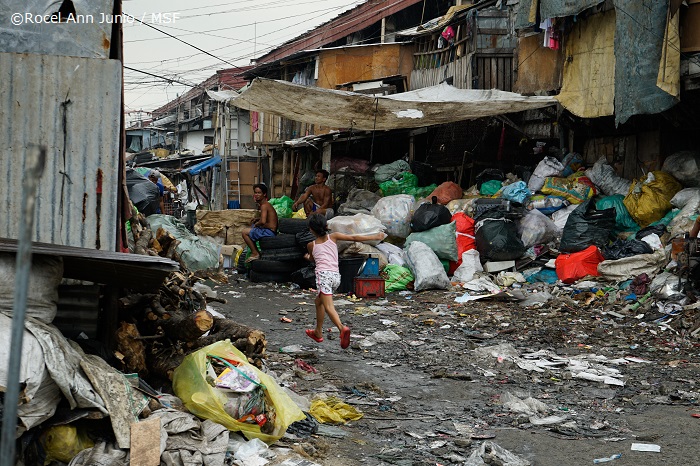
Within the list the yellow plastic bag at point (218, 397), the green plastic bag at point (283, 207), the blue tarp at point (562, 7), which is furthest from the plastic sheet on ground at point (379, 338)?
the green plastic bag at point (283, 207)

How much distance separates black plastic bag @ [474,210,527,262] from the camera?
11.4 metres

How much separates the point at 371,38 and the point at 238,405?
1764 cm

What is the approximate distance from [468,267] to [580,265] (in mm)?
1691

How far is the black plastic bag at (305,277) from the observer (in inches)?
430

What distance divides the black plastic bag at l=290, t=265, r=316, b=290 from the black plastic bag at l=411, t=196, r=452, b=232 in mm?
1929

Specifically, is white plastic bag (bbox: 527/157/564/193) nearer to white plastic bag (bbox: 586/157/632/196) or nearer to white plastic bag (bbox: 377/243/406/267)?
white plastic bag (bbox: 586/157/632/196)

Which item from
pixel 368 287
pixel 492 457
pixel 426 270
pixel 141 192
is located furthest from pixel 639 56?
pixel 492 457

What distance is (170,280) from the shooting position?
231 inches

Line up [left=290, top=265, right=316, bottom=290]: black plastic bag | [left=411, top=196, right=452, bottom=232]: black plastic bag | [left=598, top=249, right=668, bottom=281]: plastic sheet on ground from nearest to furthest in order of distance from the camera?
[left=598, top=249, right=668, bottom=281]: plastic sheet on ground, [left=290, top=265, right=316, bottom=290]: black plastic bag, [left=411, top=196, right=452, bottom=232]: black plastic bag

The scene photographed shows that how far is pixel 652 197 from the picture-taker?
10758 mm

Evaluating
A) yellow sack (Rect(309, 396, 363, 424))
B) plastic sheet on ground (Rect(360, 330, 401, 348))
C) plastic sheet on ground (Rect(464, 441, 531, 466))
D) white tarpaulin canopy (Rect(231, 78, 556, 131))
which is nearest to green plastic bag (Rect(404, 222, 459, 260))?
Answer: white tarpaulin canopy (Rect(231, 78, 556, 131))

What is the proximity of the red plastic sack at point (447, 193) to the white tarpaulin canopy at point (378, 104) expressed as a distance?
5.22ft

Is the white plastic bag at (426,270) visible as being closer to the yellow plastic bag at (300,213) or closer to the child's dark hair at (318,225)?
the yellow plastic bag at (300,213)

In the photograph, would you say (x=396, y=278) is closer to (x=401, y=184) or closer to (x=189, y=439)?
(x=401, y=184)
